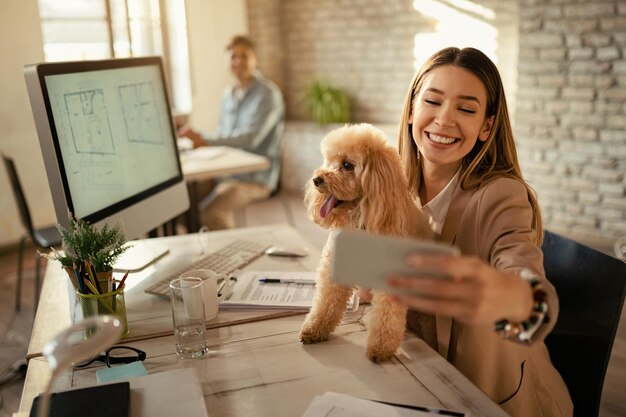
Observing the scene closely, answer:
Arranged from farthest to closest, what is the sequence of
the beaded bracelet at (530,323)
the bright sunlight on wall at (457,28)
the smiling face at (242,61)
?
the bright sunlight on wall at (457,28), the smiling face at (242,61), the beaded bracelet at (530,323)

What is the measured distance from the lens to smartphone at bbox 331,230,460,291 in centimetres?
83

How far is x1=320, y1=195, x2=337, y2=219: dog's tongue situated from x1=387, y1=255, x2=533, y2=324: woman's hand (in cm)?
49

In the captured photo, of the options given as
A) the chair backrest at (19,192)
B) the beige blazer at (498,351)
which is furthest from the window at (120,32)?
the beige blazer at (498,351)

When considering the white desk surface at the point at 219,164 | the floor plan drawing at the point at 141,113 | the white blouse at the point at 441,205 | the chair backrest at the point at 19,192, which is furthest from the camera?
the white desk surface at the point at 219,164

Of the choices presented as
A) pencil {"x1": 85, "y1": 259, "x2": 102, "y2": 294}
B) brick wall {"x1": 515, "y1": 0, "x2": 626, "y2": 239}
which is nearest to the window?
brick wall {"x1": 515, "y1": 0, "x2": 626, "y2": 239}

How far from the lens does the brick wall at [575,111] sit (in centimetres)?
420

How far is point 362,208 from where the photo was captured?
4.21 feet

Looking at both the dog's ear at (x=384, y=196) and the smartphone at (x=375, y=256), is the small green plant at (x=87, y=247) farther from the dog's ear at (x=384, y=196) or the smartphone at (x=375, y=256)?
the smartphone at (x=375, y=256)

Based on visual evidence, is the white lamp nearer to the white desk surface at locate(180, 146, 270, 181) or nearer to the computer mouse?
the computer mouse

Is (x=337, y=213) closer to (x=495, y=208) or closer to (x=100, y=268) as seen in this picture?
(x=495, y=208)

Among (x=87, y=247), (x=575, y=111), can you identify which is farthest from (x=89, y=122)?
(x=575, y=111)

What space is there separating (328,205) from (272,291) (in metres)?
0.37

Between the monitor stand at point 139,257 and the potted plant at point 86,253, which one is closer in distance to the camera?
the potted plant at point 86,253

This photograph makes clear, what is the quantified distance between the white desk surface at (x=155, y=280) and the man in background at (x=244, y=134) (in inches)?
72.7
